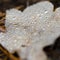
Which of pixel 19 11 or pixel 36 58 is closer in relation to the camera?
pixel 36 58

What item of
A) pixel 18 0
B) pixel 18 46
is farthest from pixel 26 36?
pixel 18 0

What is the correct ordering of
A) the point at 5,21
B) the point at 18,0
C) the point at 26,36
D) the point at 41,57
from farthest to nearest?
the point at 18,0
the point at 5,21
the point at 26,36
the point at 41,57

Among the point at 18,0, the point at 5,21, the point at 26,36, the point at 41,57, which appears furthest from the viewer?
the point at 18,0

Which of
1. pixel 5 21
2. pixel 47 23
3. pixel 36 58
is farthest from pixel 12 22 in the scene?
pixel 36 58

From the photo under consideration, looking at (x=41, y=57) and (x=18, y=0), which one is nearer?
(x=41, y=57)

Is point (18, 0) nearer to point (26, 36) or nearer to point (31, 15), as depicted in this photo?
point (31, 15)

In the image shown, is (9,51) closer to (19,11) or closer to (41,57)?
(41,57)

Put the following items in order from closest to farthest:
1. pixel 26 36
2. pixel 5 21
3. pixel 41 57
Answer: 1. pixel 41 57
2. pixel 26 36
3. pixel 5 21

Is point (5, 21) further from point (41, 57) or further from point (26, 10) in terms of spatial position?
point (41, 57)

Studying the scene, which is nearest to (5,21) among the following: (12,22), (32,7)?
(12,22)
